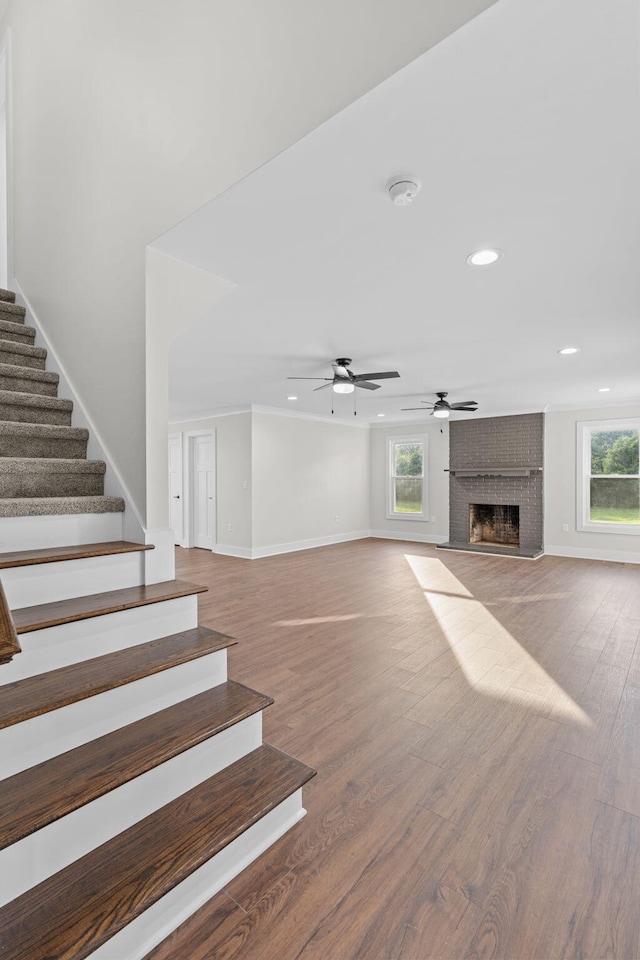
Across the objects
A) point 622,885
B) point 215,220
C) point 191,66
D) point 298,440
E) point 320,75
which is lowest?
point 622,885

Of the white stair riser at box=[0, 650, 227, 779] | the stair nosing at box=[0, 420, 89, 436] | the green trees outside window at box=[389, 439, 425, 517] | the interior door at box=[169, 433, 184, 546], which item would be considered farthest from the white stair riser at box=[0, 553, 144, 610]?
the green trees outside window at box=[389, 439, 425, 517]

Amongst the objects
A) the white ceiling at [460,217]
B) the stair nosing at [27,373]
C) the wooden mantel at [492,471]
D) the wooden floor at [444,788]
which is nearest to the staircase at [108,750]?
the wooden floor at [444,788]

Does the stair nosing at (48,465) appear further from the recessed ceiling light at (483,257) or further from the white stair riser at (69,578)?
the recessed ceiling light at (483,257)

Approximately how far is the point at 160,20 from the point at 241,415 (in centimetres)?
525

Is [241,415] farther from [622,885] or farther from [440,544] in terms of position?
[622,885]

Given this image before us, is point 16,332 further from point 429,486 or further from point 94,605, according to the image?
point 429,486

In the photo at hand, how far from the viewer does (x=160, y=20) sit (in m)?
2.12

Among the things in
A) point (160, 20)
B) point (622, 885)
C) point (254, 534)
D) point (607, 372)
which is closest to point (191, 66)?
point (160, 20)

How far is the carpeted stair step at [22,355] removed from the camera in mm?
2858

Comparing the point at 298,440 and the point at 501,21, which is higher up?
the point at 501,21

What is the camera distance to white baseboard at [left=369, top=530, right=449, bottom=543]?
8.80 metres

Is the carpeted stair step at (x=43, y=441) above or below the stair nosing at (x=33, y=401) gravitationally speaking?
below

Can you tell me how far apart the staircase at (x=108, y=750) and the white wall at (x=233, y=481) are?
4.96 m

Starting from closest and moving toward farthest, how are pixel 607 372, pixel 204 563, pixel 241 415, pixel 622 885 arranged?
pixel 622 885 → pixel 607 372 → pixel 204 563 → pixel 241 415
